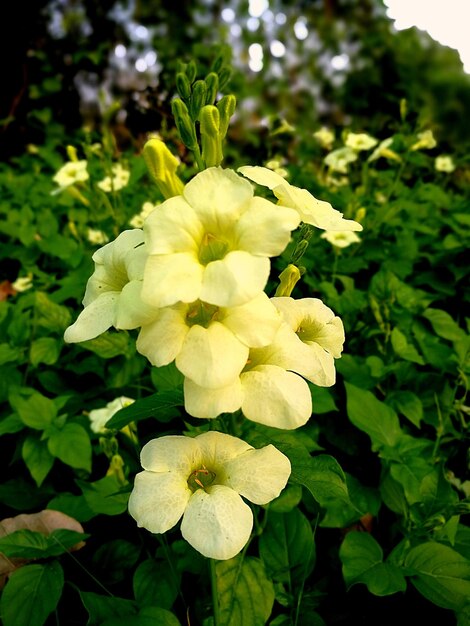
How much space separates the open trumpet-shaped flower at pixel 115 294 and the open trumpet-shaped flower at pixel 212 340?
0.04 metres

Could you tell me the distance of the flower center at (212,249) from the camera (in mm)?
965

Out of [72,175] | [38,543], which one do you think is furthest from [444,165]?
[38,543]

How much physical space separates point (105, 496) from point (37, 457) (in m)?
0.46

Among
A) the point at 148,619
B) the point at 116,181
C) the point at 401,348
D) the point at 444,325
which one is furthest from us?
the point at 116,181

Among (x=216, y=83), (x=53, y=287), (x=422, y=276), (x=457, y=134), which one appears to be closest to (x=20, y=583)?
(x=216, y=83)

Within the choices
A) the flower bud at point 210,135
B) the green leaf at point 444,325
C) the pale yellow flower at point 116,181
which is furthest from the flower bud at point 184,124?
the pale yellow flower at point 116,181

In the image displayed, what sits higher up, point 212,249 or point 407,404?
point 212,249

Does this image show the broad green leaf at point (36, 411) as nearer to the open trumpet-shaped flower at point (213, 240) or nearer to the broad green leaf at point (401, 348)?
the open trumpet-shaped flower at point (213, 240)

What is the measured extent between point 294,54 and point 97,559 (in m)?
7.74

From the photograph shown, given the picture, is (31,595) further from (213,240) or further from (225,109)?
(225,109)

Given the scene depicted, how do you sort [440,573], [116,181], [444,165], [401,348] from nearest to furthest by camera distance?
[440,573], [401,348], [116,181], [444,165]

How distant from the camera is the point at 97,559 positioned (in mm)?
1578

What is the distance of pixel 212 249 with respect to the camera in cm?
98

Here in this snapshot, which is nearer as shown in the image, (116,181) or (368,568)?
(368,568)
